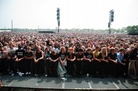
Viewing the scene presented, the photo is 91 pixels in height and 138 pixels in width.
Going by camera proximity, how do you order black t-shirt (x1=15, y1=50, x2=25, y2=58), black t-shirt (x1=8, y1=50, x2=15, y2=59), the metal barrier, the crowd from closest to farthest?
the metal barrier
the crowd
black t-shirt (x1=15, y1=50, x2=25, y2=58)
black t-shirt (x1=8, y1=50, x2=15, y2=59)

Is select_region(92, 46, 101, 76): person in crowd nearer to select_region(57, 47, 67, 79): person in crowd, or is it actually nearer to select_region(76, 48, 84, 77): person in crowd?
select_region(76, 48, 84, 77): person in crowd

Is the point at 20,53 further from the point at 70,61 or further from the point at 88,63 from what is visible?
the point at 88,63

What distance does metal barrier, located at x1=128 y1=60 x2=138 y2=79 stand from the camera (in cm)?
795

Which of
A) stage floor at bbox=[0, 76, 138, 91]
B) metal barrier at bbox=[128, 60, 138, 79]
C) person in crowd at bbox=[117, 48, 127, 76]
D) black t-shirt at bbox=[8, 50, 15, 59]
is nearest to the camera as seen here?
stage floor at bbox=[0, 76, 138, 91]

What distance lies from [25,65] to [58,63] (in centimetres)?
179

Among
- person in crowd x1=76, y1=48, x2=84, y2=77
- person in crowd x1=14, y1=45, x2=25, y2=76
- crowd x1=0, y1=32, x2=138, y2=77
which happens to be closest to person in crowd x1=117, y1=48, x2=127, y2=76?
crowd x1=0, y1=32, x2=138, y2=77

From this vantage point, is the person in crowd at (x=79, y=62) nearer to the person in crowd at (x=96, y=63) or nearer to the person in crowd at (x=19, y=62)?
the person in crowd at (x=96, y=63)

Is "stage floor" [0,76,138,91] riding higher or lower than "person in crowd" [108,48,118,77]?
lower

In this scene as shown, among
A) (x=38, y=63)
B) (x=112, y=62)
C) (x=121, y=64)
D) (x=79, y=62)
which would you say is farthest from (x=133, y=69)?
(x=38, y=63)

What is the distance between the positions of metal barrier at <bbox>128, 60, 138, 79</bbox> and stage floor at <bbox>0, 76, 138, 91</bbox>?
35cm

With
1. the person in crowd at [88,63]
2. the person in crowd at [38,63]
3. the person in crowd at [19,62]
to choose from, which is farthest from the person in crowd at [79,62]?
the person in crowd at [19,62]

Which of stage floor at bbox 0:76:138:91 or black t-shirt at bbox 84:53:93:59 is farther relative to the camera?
black t-shirt at bbox 84:53:93:59

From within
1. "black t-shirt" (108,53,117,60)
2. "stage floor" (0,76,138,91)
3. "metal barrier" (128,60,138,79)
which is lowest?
"stage floor" (0,76,138,91)

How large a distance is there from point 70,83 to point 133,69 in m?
3.49
